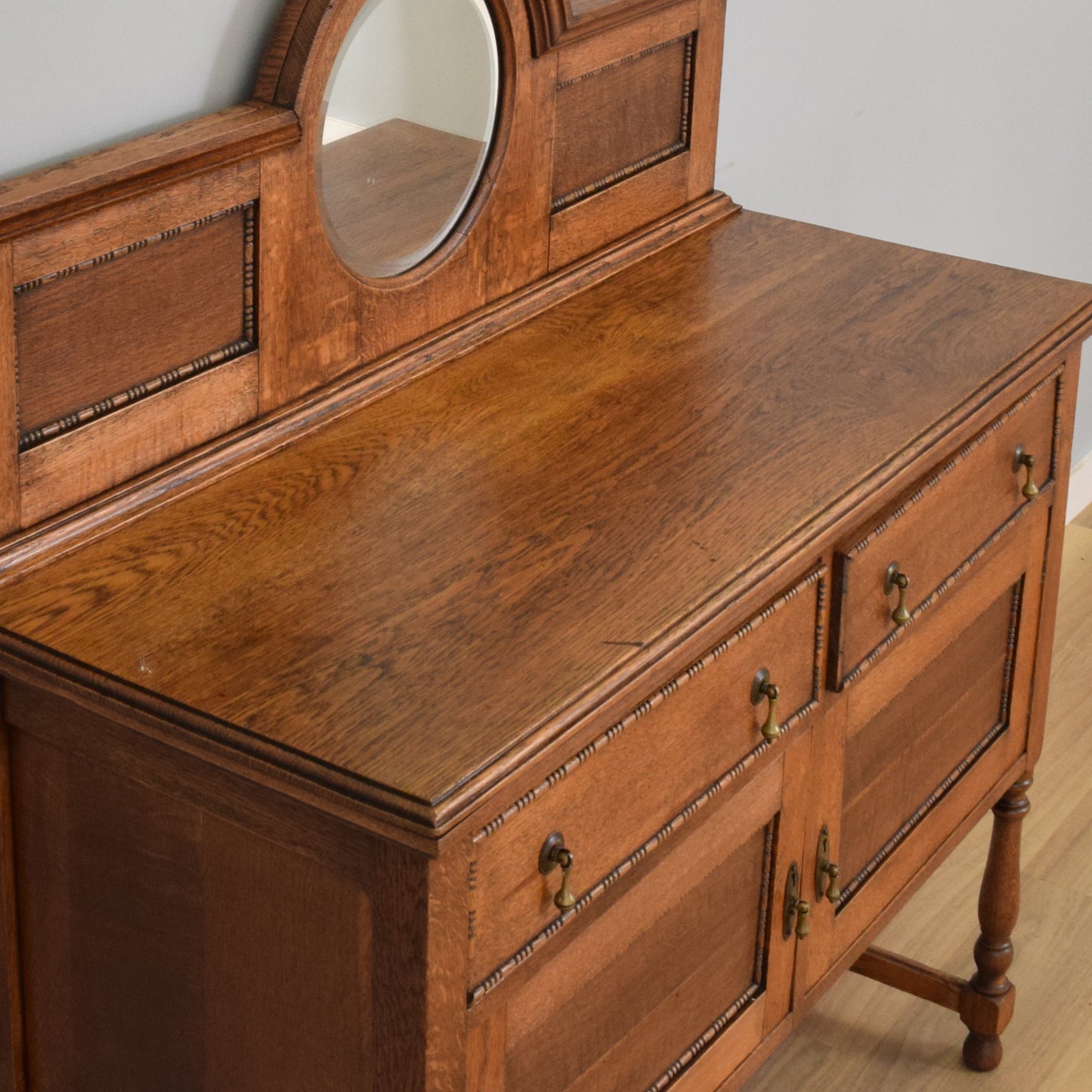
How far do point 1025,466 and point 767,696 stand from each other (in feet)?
1.76

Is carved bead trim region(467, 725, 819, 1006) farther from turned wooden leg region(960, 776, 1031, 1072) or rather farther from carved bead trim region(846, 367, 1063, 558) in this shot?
turned wooden leg region(960, 776, 1031, 1072)

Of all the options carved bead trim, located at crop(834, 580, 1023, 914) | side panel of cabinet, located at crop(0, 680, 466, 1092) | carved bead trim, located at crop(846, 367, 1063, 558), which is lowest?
carved bead trim, located at crop(834, 580, 1023, 914)

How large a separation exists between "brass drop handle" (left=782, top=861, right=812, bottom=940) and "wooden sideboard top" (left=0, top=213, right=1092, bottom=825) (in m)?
0.39

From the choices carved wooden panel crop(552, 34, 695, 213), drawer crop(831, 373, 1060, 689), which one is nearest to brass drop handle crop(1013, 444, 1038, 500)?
drawer crop(831, 373, 1060, 689)

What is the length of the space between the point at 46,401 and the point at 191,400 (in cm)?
14

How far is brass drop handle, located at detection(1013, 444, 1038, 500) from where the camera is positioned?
179 centimetres

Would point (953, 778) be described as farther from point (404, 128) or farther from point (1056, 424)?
point (404, 128)

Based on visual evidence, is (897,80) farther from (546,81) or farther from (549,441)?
(549,441)

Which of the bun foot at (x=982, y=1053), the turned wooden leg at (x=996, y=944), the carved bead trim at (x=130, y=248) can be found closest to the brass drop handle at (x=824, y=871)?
the turned wooden leg at (x=996, y=944)

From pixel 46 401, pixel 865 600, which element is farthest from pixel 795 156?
pixel 46 401

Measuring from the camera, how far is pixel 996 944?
2.17 m

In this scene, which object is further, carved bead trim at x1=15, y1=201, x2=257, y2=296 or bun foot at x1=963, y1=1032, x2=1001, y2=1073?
bun foot at x1=963, y1=1032, x2=1001, y2=1073

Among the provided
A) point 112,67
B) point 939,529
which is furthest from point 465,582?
point 939,529

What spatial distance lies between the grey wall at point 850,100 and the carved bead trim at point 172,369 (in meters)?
0.08
